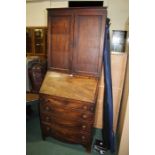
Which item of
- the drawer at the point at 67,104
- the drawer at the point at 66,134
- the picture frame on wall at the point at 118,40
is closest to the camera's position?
the drawer at the point at 67,104

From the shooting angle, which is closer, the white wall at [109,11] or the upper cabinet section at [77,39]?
the upper cabinet section at [77,39]

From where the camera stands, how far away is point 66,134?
2135 mm

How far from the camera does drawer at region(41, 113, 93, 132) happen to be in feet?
6.54

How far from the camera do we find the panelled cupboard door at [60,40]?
2113mm

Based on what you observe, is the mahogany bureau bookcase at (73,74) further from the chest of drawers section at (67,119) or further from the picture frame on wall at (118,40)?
the picture frame on wall at (118,40)

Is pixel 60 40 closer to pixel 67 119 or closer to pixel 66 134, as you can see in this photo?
pixel 67 119

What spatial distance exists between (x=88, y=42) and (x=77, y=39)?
17cm

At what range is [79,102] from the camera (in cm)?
195

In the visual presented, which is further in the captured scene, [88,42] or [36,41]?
[36,41]

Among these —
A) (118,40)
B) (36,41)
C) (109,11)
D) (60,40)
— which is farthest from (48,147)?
(109,11)

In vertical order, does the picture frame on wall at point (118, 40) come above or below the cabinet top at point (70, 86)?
above

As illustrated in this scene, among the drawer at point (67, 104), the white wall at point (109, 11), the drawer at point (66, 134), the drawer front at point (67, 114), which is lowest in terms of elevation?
the drawer at point (66, 134)

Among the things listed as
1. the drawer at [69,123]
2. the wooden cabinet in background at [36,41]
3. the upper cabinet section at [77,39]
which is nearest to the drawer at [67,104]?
the drawer at [69,123]
